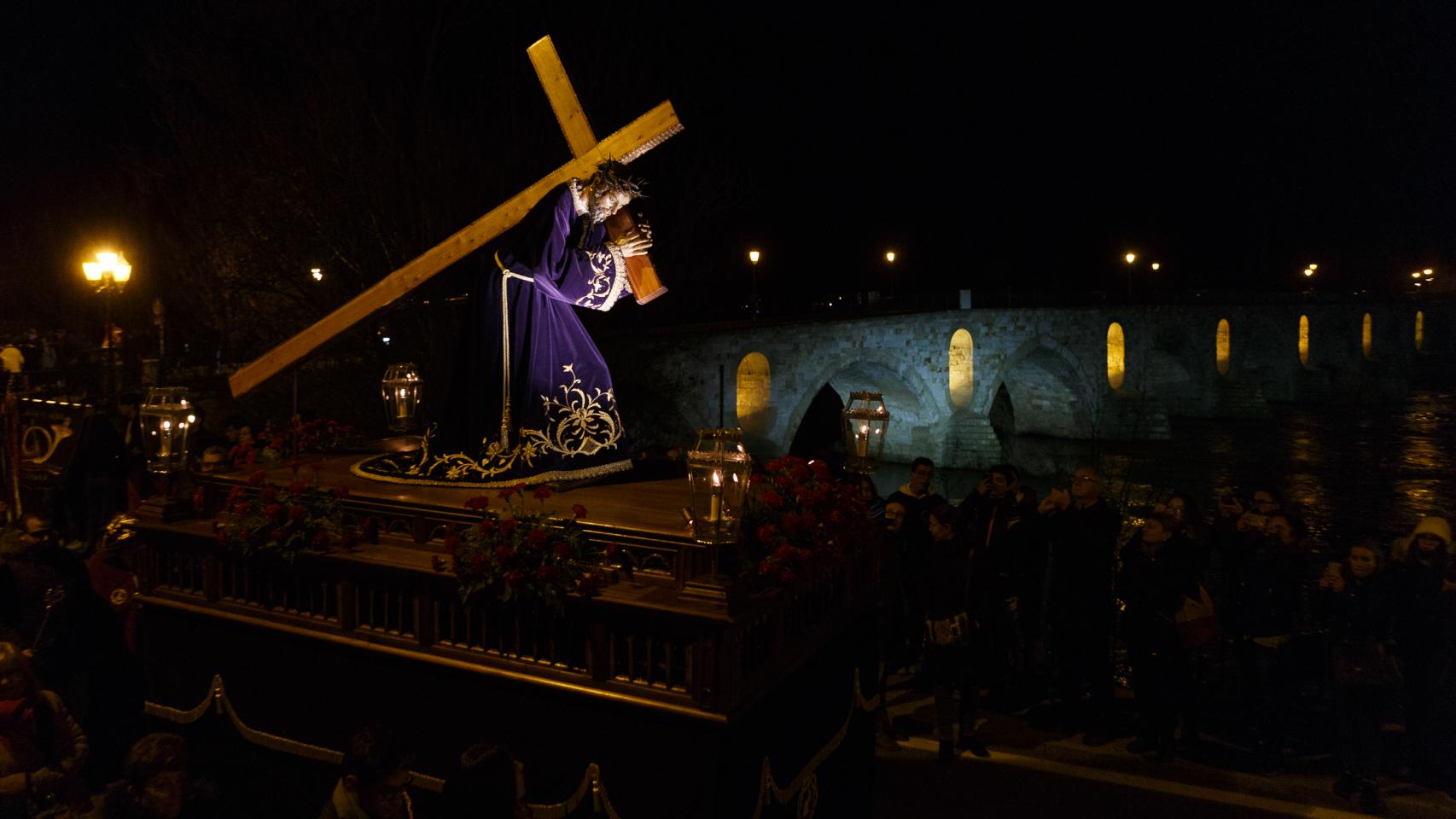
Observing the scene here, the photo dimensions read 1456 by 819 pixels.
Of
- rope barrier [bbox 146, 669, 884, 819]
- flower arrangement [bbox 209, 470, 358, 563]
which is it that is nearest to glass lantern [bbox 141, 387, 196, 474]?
flower arrangement [bbox 209, 470, 358, 563]

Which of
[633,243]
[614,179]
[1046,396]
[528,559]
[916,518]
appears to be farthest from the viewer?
[1046,396]

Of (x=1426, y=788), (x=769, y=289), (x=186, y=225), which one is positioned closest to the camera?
(x=1426, y=788)

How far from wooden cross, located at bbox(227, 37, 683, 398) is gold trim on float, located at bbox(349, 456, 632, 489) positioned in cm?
72

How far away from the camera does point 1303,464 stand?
34.0 metres

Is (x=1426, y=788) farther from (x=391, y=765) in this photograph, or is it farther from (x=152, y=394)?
(x=152, y=394)

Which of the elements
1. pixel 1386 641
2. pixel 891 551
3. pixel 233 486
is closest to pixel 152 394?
pixel 233 486

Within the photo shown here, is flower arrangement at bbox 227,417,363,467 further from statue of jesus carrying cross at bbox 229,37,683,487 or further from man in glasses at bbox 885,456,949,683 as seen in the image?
man in glasses at bbox 885,456,949,683

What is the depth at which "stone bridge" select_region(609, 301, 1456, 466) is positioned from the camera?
25.5 meters

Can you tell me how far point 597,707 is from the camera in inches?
130

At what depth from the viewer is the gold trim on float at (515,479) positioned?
169 inches

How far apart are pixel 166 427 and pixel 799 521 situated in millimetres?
3010

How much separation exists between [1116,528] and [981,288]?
155ft

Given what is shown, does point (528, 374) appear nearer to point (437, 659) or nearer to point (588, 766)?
point (437, 659)

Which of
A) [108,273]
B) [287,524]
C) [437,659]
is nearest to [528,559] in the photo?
[437,659]
